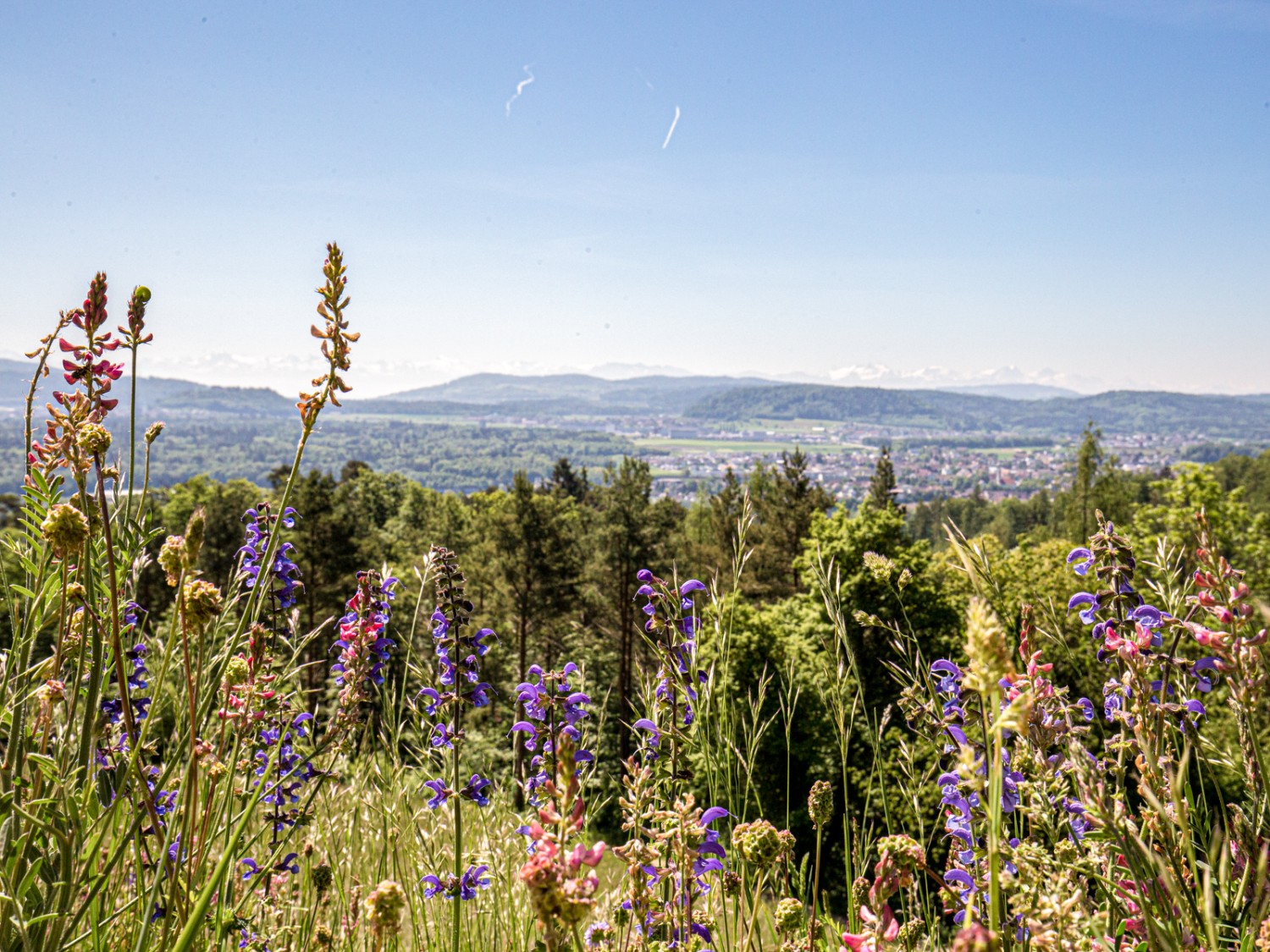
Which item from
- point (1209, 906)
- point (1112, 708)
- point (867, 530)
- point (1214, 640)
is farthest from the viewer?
point (867, 530)

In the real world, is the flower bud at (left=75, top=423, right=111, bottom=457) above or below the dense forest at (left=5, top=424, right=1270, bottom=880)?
above

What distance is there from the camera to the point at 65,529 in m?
1.01

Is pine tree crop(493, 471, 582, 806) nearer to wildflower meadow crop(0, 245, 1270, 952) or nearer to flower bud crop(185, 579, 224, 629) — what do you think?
wildflower meadow crop(0, 245, 1270, 952)

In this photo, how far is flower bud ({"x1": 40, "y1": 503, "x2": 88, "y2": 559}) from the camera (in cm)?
99

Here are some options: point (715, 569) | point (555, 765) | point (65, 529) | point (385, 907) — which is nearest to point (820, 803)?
point (555, 765)

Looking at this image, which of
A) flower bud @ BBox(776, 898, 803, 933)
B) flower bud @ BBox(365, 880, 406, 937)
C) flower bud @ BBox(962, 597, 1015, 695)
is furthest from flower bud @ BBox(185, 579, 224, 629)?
flower bud @ BBox(776, 898, 803, 933)

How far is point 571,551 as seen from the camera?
2512 centimetres

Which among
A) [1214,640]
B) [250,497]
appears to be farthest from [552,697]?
[250,497]

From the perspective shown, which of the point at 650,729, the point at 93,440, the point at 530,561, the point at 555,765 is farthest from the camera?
the point at 530,561

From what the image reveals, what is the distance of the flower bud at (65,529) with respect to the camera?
3.25 ft

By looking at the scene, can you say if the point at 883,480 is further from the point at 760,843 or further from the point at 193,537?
the point at 193,537

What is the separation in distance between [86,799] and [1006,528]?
317 ft

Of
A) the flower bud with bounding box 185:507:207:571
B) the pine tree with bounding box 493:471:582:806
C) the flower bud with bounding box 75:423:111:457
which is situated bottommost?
the pine tree with bounding box 493:471:582:806

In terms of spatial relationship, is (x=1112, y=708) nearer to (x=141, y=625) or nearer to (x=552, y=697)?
(x=552, y=697)
